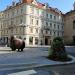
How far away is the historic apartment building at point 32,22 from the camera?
67875mm

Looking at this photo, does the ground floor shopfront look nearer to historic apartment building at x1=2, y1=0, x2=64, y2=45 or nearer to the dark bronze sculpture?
historic apartment building at x1=2, y1=0, x2=64, y2=45

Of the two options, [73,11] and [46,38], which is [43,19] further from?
[73,11]

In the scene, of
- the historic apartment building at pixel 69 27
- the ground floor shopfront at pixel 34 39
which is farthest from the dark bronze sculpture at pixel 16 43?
the historic apartment building at pixel 69 27

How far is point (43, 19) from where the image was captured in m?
73.9

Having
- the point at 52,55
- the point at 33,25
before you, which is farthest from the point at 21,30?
the point at 52,55

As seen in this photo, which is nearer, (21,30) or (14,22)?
(21,30)

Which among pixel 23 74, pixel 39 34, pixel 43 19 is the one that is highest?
pixel 43 19

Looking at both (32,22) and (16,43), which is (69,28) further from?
(16,43)

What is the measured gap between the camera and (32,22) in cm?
6925

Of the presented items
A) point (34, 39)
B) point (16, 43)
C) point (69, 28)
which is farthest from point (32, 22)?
point (16, 43)

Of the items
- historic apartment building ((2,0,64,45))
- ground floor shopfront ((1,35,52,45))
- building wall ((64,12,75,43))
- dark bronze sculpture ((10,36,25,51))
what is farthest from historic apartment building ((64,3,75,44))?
dark bronze sculpture ((10,36,25,51))

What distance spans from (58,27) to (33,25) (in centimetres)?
1521

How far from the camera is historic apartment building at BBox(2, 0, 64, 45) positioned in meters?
67.9

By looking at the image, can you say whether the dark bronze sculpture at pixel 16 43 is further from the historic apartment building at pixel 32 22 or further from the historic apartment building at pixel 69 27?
the historic apartment building at pixel 69 27
